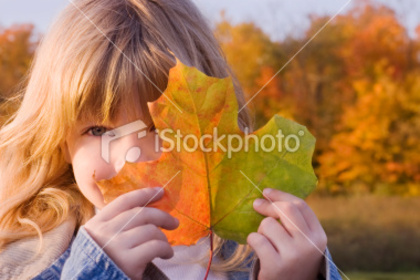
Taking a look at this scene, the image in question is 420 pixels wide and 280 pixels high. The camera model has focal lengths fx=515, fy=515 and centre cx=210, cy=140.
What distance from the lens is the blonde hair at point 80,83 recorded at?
4.39 ft

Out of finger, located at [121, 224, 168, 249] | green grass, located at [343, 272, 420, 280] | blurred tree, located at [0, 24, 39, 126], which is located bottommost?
blurred tree, located at [0, 24, 39, 126]

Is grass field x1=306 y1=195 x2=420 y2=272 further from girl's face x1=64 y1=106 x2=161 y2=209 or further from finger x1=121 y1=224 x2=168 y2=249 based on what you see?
finger x1=121 y1=224 x2=168 y2=249

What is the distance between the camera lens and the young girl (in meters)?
1.03

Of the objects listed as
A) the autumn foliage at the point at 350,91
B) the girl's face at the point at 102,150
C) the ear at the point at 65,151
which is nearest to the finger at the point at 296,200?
the girl's face at the point at 102,150

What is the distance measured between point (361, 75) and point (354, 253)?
465cm

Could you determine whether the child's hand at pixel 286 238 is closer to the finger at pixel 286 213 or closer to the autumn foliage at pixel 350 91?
the finger at pixel 286 213

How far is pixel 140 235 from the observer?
1.02 m

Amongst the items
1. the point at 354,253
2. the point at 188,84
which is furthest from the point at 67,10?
the point at 354,253

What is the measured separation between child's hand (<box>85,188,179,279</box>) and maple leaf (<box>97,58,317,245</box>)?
20mm

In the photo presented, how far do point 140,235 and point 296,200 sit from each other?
1.03 ft

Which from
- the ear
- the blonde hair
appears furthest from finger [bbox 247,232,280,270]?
the ear

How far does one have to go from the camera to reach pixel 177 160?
37.9 inches

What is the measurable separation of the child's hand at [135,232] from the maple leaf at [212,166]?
20 millimetres

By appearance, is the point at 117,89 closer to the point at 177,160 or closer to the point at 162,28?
the point at 162,28
